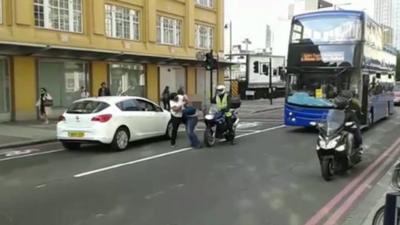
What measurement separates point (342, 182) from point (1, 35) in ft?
55.6

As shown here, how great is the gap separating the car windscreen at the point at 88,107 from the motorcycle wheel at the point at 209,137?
268 cm

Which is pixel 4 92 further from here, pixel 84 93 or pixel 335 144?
pixel 335 144

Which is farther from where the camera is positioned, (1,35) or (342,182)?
(1,35)

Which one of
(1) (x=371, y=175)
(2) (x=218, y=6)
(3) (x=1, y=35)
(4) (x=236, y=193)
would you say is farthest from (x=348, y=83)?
(2) (x=218, y=6)

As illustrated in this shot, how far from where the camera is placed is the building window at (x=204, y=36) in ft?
125

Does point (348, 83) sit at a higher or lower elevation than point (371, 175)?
higher

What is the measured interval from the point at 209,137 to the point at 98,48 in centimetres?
1402

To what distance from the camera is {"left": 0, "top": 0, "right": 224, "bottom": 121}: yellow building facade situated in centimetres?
2272

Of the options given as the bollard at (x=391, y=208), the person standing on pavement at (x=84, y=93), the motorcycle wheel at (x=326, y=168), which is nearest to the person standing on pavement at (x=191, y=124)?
the motorcycle wheel at (x=326, y=168)

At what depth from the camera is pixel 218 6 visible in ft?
131

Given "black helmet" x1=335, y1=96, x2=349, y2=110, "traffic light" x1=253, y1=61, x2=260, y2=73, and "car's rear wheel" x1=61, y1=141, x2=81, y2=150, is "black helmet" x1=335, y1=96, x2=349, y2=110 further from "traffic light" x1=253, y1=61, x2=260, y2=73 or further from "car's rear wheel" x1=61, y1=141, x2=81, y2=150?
"traffic light" x1=253, y1=61, x2=260, y2=73

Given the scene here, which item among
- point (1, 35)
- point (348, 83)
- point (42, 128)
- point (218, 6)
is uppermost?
point (218, 6)

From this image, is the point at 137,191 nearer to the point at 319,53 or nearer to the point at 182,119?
the point at 182,119

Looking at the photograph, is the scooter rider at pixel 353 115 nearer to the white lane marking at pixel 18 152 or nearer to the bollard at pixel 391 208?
the bollard at pixel 391 208
